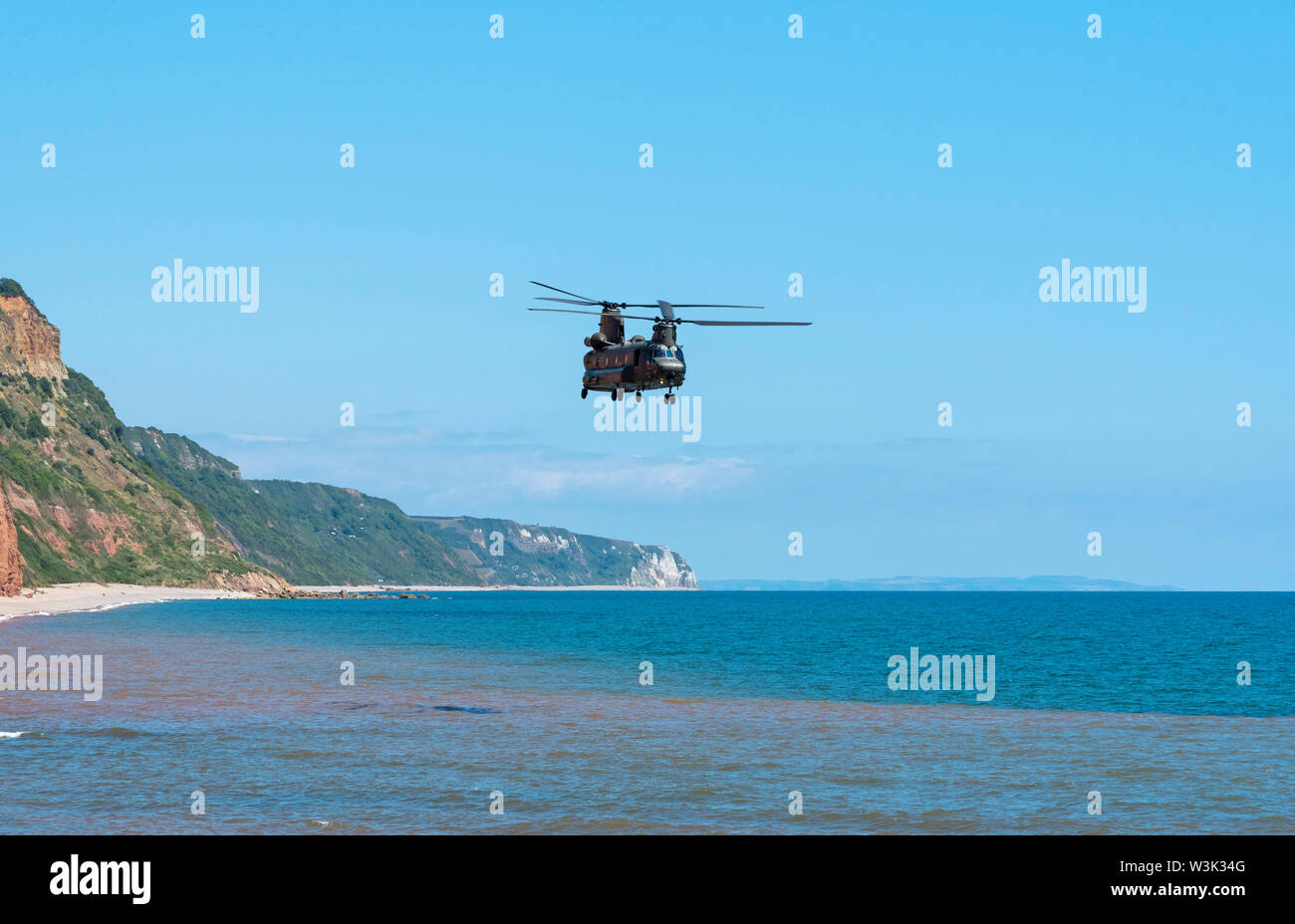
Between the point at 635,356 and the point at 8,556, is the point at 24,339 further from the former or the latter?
the point at 635,356

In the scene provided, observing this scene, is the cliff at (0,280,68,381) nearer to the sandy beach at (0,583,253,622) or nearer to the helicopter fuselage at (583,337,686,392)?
the sandy beach at (0,583,253,622)

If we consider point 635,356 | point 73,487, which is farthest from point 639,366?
point 73,487

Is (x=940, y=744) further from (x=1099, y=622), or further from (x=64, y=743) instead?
(x=1099, y=622)

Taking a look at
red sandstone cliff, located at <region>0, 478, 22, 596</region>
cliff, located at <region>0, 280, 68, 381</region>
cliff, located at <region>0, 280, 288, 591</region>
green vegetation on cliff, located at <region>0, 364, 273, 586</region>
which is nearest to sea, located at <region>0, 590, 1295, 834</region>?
red sandstone cliff, located at <region>0, 478, 22, 596</region>

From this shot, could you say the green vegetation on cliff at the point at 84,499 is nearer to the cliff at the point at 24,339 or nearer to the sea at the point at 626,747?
the cliff at the point at 24,339

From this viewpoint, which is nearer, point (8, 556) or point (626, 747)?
point (626, 747)
